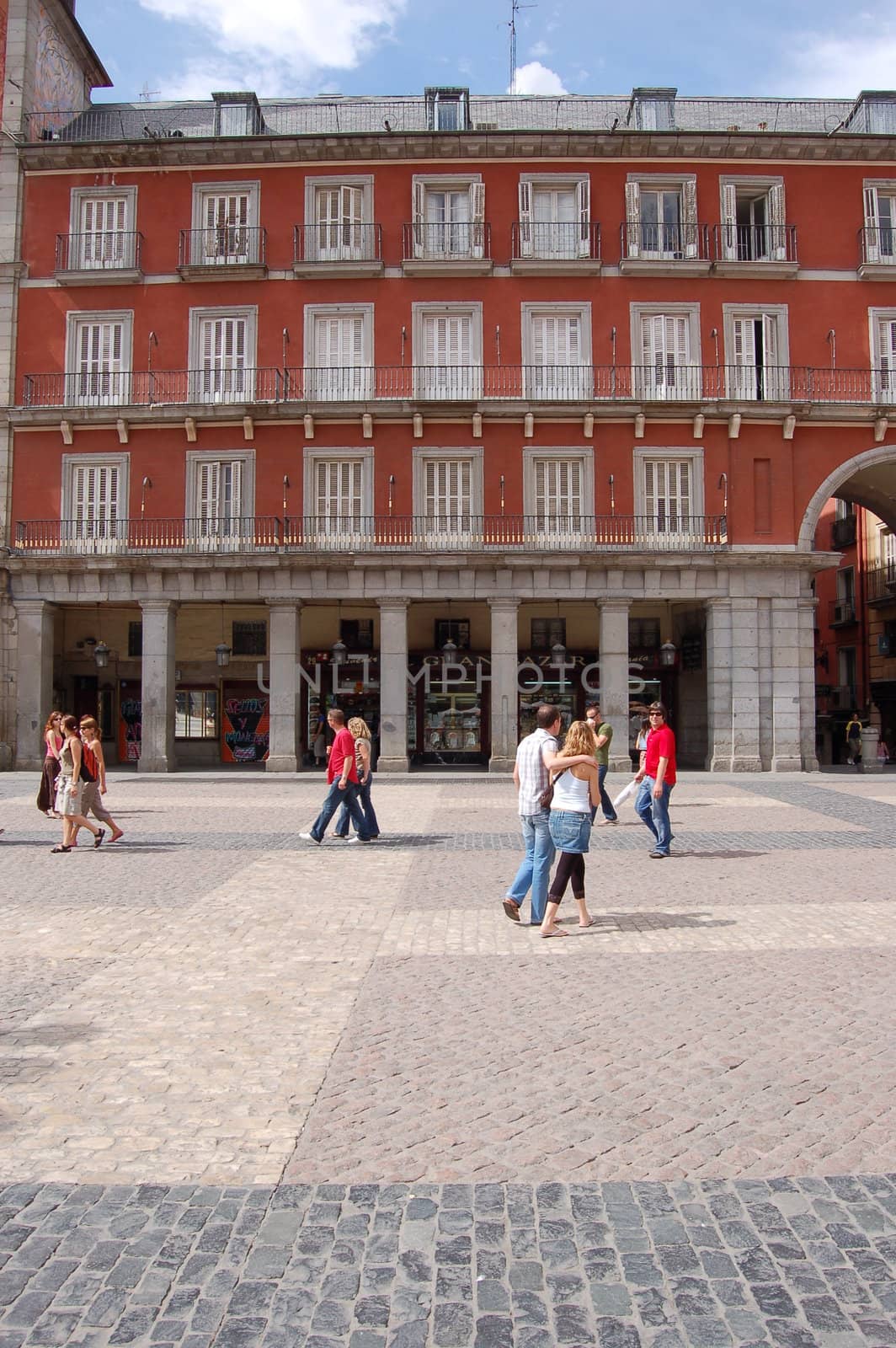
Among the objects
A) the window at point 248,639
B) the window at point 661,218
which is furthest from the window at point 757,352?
the window at point 248,639

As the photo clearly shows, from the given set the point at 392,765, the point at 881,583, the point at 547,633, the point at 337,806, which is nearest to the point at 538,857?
the point at 337,806

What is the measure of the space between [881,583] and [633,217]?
1716cm

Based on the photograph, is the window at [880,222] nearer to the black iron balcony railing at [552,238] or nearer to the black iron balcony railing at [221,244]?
the black iron balcony railing at [552,238]

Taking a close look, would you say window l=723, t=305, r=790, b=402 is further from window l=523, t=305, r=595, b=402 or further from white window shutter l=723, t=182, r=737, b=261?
window l=523, t=305, r=595, b=402

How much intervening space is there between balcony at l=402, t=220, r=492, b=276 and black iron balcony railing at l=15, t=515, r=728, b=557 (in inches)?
253

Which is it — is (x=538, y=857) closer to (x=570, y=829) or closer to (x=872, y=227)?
(x=570, y=829)

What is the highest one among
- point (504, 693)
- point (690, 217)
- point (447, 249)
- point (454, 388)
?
point (690, 217)

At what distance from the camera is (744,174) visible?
2684 centimetres

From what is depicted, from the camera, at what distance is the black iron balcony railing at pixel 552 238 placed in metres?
26.8

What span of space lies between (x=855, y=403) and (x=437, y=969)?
23.5 m

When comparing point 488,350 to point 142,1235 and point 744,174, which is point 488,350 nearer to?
point 744,174

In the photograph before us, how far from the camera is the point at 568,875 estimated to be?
26.6 ft

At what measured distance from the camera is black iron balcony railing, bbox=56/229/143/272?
89.4 ft

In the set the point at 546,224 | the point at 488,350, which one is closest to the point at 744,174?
the point at 546,224
